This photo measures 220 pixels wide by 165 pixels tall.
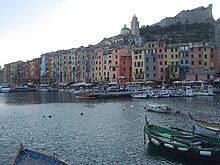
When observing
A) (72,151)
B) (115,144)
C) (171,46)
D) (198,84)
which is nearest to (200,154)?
(115,144)

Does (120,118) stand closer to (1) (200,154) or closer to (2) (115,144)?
(2) (115,144)

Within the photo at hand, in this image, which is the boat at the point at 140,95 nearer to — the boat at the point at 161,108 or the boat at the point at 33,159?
the boat at the point at 161,108

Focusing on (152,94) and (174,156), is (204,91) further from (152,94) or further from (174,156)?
(174,156)

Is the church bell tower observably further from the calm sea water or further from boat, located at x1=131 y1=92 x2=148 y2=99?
the calm sea water

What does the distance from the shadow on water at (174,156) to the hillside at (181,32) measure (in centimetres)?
10395

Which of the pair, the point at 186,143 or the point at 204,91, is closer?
the point at 186,143

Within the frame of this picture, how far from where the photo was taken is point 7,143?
26438 mm

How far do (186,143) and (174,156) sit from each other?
4.21 feet

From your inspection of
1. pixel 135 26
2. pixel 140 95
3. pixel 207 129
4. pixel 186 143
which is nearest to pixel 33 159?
pixel 186 143

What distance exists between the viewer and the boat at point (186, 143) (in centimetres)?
1984

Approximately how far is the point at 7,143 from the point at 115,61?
72147 mm

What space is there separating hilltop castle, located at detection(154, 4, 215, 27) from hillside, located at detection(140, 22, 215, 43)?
5361 millimetres

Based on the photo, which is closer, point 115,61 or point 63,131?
point 63,131

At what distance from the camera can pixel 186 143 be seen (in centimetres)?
2120
